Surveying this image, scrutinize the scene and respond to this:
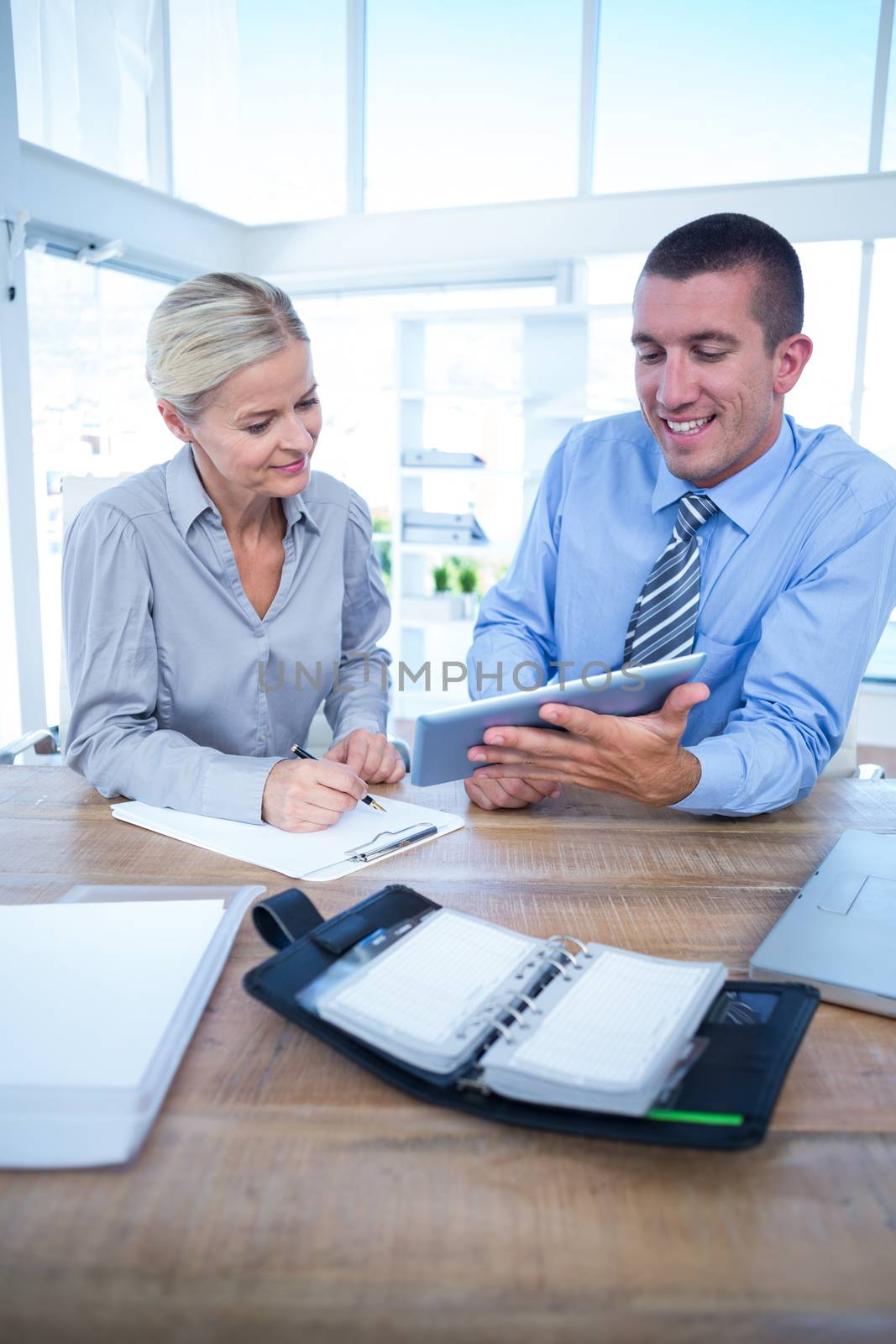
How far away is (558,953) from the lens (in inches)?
34.4

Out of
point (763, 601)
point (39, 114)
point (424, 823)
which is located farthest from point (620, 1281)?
point (39, 114)

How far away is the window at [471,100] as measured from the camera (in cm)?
518

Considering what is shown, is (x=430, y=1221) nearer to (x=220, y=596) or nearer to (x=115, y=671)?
(x=115, y=671)

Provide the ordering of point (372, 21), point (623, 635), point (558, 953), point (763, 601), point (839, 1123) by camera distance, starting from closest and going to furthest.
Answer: point (839, 1123) → point (558, 953) → point (763, 601) → point (623, 635) → point (372, 21)

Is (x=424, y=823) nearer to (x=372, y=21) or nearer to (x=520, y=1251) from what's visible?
(x=520, y=1251)

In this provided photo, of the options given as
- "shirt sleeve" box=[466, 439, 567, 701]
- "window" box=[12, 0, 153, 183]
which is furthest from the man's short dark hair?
"window" box=[12, 0, 153, 183]

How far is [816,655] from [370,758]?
2.35 ft

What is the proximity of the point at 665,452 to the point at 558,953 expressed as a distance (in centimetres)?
113

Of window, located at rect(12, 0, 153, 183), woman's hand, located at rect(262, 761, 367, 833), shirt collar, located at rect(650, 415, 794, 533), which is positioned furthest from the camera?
window, located at rect(12, 0, 153, 183)

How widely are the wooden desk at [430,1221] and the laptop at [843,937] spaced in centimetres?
3

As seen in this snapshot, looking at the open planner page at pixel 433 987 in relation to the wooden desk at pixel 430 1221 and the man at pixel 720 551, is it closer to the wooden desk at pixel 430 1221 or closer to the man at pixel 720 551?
the wooden desk at pixel 430 1221

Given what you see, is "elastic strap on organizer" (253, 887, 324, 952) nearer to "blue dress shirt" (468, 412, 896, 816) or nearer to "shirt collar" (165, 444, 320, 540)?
"blue dress shirt" (468, 412, 896, 816)

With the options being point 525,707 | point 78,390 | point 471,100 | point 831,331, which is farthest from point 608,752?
point 471,100

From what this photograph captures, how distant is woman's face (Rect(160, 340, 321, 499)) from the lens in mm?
1548
